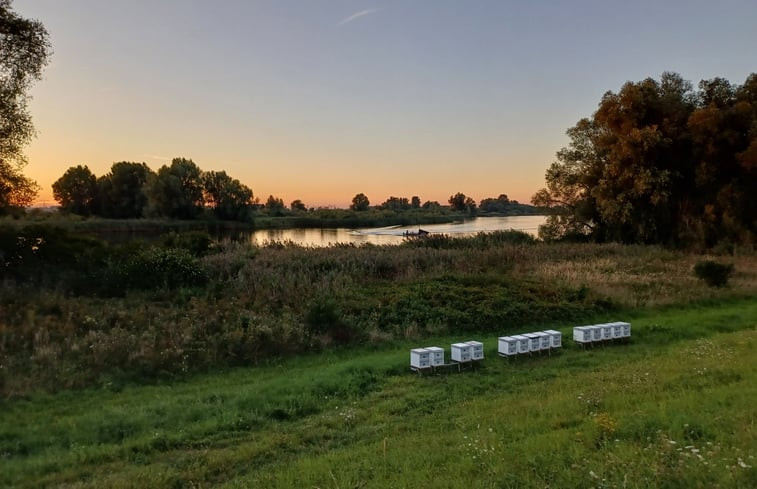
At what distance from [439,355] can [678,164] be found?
28908 mm

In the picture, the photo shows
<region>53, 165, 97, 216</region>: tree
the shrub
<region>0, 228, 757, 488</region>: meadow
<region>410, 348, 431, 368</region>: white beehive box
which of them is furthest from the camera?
<region>53, 165, 97, 216</region>: tree

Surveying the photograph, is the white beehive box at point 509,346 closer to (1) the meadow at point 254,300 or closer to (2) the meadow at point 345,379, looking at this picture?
(2) the meadow at point 345,379

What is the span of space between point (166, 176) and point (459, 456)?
7099 centimetres

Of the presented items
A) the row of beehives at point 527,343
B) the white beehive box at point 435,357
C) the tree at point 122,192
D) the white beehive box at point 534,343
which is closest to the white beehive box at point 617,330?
the row of beehives at point 527,343

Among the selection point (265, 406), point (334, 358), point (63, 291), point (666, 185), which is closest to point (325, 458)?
point (265, 406)

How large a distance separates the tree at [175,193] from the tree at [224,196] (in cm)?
243

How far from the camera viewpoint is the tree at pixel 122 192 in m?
75.4

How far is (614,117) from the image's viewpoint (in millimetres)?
31812

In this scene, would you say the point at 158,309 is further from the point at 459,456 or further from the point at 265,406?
the point at 459,456

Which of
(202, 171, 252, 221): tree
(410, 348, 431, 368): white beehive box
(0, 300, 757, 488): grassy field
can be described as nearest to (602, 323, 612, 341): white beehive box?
(0, 300, 757, 488): grassy field

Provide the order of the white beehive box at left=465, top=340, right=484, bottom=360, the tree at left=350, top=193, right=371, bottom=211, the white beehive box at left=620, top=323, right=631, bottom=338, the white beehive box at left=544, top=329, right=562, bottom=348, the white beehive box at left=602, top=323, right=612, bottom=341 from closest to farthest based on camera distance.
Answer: the white beehive box at left=465, top=340, right=484, bottom=360, the white beehive box at left=544, top=329, right=562, bottom=348, the white beehive box at left=602, top=323, right=612, bottom=341, the white beehive box at left=620, top=323, right=631, bottom=338, the tree at left=350, top=193, right=371, bottom=211

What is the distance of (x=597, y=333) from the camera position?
1084 cm

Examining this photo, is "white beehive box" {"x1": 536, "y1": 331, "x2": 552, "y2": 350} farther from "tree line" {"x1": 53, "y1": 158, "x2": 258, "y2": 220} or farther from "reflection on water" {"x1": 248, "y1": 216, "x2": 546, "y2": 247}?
"tree line" {"x1": 53, "y1": 158, "x2": 258, "y2": 220}

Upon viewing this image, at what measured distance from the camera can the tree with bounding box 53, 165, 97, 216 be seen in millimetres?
78125
